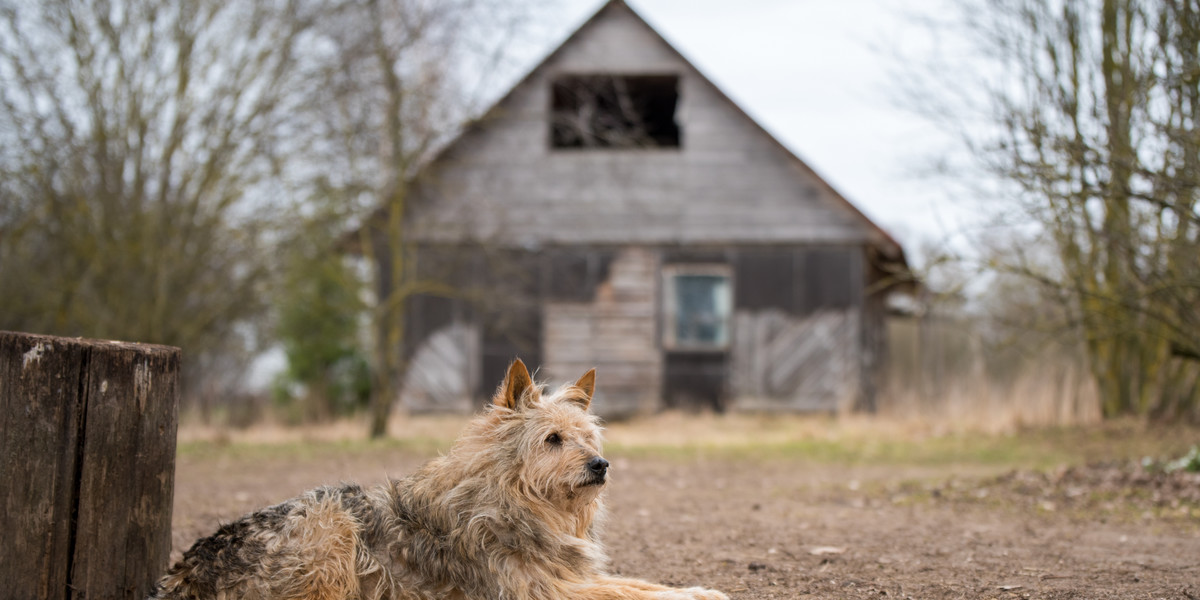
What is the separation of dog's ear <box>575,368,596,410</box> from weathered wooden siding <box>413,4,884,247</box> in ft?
48.8

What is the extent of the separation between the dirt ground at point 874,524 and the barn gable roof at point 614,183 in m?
7.88

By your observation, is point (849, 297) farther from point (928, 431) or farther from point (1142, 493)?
point (1142, 493)

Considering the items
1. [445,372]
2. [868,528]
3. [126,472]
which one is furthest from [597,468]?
[445,372]

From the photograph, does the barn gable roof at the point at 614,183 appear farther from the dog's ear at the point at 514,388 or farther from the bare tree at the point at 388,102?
the dog's ear at the point at 514,388

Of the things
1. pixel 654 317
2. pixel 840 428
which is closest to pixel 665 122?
pixel 654 317

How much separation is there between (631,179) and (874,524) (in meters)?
13.1

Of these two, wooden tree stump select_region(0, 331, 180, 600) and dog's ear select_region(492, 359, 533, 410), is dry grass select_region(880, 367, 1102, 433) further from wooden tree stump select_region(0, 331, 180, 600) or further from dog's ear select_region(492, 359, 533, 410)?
wooden tree stump select_region(0, 331, 180, 600)

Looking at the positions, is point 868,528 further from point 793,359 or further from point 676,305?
point 676,305

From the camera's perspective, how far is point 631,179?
784 inches

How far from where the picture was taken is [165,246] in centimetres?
1443

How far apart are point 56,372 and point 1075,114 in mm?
9841

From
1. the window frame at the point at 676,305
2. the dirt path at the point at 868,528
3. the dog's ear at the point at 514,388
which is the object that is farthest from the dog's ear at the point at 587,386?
the window frame at the point at 676,305

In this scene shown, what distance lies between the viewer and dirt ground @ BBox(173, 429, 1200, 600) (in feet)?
17.5

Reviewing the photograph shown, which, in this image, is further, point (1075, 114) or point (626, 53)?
point (626, 53)
